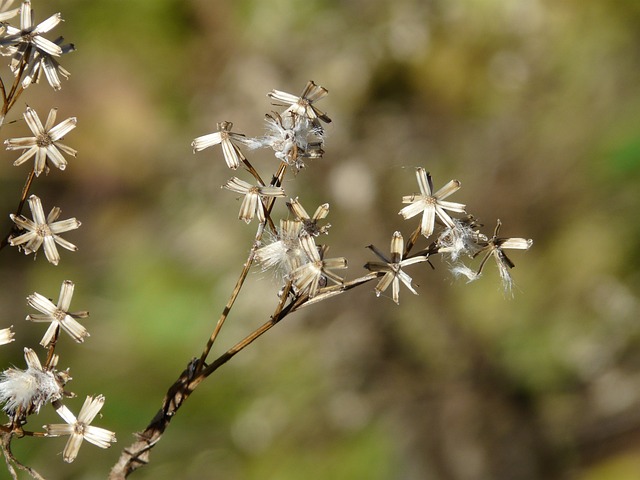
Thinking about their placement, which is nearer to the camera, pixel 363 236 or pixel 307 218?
pixel 307 218

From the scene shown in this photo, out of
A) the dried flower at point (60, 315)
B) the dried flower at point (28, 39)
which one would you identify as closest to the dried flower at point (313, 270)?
the dried flower at point (60, 315)

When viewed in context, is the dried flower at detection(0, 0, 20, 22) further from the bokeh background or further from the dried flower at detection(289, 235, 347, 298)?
the bokeh background

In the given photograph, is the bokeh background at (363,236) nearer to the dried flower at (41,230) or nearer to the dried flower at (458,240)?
the dried flower at (41,230)

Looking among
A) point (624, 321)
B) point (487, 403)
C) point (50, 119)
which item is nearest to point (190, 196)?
point (487, 403)

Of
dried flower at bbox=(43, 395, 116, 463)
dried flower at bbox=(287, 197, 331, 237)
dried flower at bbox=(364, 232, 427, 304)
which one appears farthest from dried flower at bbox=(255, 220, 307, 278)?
dried flower at bbox=(43, 395, 116, 463)

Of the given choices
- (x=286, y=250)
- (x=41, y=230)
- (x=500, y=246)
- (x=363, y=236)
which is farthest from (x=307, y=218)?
(x=363, y=236)

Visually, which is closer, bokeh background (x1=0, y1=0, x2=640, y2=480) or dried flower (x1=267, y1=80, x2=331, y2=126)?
dried flower (x1=267, y1=80, x2=331, y2=126)

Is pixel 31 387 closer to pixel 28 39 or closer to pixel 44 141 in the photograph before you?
pixel 44 141
